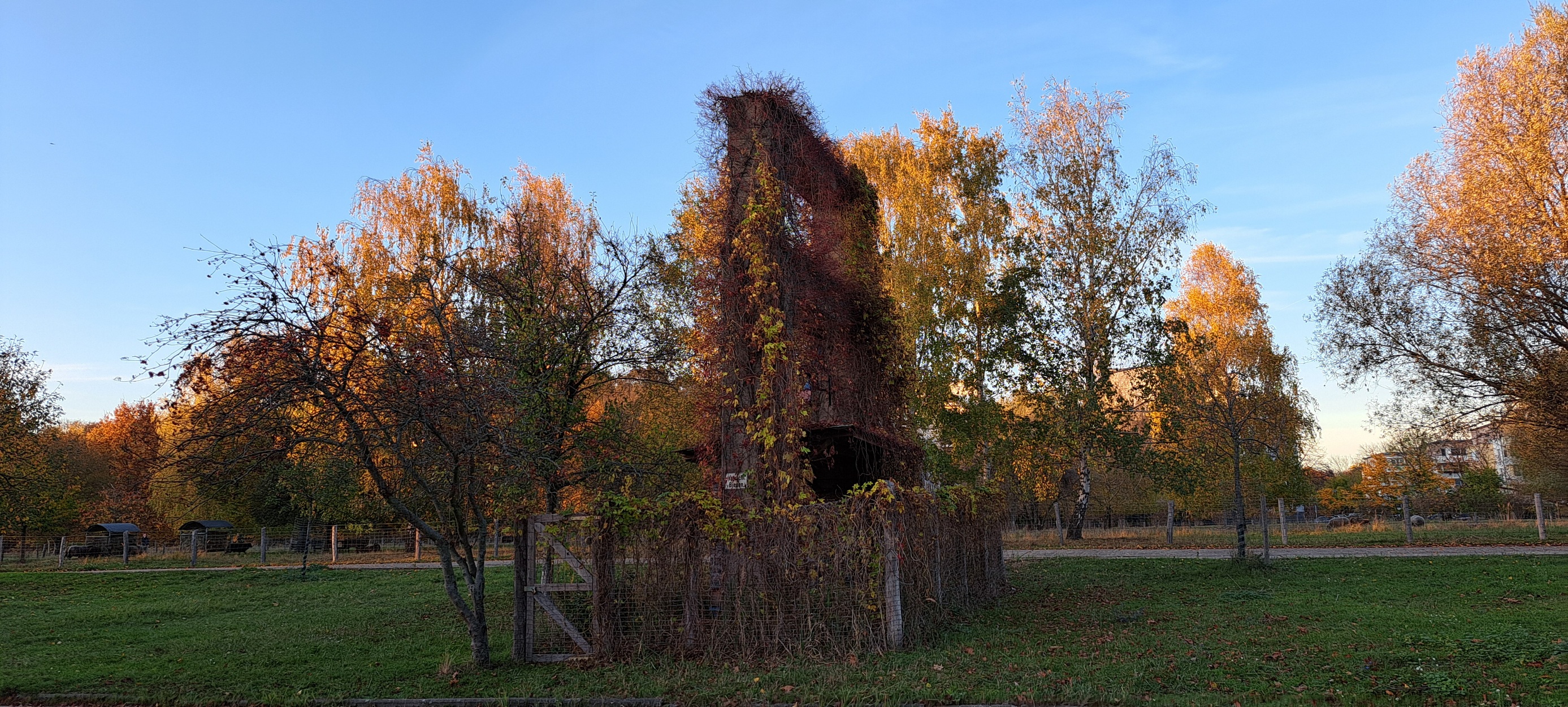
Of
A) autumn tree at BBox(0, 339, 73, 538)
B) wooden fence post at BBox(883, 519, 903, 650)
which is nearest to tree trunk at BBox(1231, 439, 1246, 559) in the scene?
wooden fence post at BBox(883, 519, 903, 650)

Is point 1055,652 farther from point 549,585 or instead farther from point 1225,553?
point 1225,553

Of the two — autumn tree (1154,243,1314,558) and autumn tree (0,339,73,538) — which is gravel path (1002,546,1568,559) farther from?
autumn tree (0,339,73,538)

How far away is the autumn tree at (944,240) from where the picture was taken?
19938 mm

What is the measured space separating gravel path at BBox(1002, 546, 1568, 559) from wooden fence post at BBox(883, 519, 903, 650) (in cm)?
722

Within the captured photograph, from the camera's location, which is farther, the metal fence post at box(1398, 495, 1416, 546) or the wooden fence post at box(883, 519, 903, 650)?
the metal fence post at box(1398, 495, 1416, 546)

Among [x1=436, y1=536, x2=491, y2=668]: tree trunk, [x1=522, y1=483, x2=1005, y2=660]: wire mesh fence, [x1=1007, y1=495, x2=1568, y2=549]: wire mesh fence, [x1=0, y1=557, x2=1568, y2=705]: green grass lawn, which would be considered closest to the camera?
[x1=0, y1=557, x2=1568, y2=705]: green grass lawn

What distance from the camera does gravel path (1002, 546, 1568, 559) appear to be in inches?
703

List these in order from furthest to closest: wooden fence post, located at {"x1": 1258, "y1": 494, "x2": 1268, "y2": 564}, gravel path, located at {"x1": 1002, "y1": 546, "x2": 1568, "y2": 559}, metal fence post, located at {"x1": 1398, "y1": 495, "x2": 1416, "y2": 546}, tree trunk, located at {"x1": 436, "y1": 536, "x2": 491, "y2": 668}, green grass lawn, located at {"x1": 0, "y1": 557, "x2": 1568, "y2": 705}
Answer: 1. metal fence post, located at {"x1": 1398, "y1": 495, "x2": 1416, "y2": 546}
2. gravel path, located at {"x1": 1002, "y1": 546, "x2": 1568, "y2": 559}
3. wooden fence post, located at {"x1": 1258, "y1": 494, "x2": 1268, "y2": 564}
4. tree trunk, located at {"x1": 436, "y1": 536, "x2": 491, "y2": 668}
5. green grass lawn, located at {"x1": 0, "y1": 557, "x2": 1568, "y2": 705}

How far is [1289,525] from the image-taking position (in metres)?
35.0

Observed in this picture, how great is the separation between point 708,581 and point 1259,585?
372 inches

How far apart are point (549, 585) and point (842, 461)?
574 centimetres

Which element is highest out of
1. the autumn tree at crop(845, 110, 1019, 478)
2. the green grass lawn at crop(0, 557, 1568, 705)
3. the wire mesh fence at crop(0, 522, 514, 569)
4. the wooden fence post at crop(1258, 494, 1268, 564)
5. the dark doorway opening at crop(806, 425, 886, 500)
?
the autumn tree at crop(845, 110, 1019, 478)

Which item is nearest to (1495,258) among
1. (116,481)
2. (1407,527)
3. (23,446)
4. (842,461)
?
(1407,527)

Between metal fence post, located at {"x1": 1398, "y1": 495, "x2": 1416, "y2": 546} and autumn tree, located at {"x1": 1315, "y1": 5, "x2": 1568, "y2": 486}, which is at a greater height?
autumn tree, located at {"x1": 1315, "y1": 5, "x2": 1568, "y2": 486}
